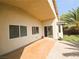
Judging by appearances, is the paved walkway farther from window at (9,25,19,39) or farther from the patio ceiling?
the patio ceiling

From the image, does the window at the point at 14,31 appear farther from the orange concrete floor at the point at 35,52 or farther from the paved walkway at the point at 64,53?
the paved walkway at the point at 64,53

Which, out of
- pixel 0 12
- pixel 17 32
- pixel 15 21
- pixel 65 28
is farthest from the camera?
pixel 65 28

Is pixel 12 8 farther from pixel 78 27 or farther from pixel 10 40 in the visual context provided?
pixel 78 27

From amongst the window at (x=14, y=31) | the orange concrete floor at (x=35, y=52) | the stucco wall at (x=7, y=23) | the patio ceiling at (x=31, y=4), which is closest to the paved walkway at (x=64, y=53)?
the orange concrete floor at (x=35, y=52)

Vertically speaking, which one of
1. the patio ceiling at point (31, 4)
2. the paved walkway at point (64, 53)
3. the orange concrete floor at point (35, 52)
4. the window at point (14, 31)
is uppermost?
the patio ceiling at point (31, 4)

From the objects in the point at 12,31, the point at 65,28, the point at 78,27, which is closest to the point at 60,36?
the point at 78,27

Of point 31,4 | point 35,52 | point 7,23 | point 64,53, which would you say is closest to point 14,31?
point 7,23

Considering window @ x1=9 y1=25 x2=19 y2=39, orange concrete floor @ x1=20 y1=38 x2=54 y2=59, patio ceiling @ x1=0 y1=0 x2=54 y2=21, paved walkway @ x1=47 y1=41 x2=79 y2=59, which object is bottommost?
paved walkway @ x1=47 y1=41 x2=79 y2=59

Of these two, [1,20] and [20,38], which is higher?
[1,20]

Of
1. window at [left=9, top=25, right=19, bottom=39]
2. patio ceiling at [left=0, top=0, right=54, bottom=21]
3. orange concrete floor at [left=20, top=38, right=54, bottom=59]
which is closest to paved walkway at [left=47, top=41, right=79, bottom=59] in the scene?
orange concrete floor at [left=20, top=38, right=54, bottom=59]

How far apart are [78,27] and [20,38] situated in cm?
2027

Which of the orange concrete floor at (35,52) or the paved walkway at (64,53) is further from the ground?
the orange concrete floor at (35,52)

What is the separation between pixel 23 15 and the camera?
16484 mm

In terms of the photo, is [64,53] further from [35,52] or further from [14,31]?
[14,31]
